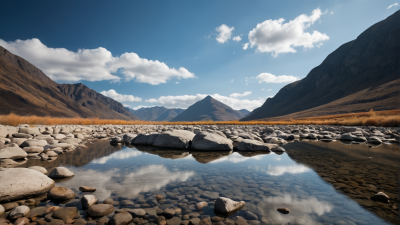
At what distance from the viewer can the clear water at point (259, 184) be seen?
228 cm

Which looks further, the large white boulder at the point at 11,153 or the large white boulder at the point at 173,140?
the large white boulder at the point at 173,140

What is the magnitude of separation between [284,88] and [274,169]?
180 m

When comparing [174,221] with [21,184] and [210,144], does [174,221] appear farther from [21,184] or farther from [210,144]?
[210,144]

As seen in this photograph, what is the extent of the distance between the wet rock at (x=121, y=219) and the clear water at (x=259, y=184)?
423 millimetres

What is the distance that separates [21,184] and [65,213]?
119 centimetres

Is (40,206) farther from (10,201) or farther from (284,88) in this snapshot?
(284,88)

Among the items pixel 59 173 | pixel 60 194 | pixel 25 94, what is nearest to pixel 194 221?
pixel 60 194

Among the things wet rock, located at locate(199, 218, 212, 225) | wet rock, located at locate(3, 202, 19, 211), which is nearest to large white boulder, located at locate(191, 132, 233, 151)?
wet rock, located at locate(199, 218, 212, 225)

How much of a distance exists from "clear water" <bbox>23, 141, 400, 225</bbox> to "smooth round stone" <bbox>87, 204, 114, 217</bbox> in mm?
316

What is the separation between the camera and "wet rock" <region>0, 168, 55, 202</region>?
2.51 meters

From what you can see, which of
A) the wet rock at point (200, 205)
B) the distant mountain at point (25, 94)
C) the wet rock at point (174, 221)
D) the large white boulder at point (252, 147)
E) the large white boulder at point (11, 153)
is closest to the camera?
the wet rock at point (174, 221)

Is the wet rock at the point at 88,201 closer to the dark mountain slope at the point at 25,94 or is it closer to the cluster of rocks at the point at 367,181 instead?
the cluster of rocks at the point at 367,181

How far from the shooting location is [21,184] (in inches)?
105

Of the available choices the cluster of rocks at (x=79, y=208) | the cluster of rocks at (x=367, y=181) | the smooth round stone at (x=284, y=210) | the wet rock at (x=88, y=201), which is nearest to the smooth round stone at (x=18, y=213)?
the cluster of rocks at (x=79, y=208)
